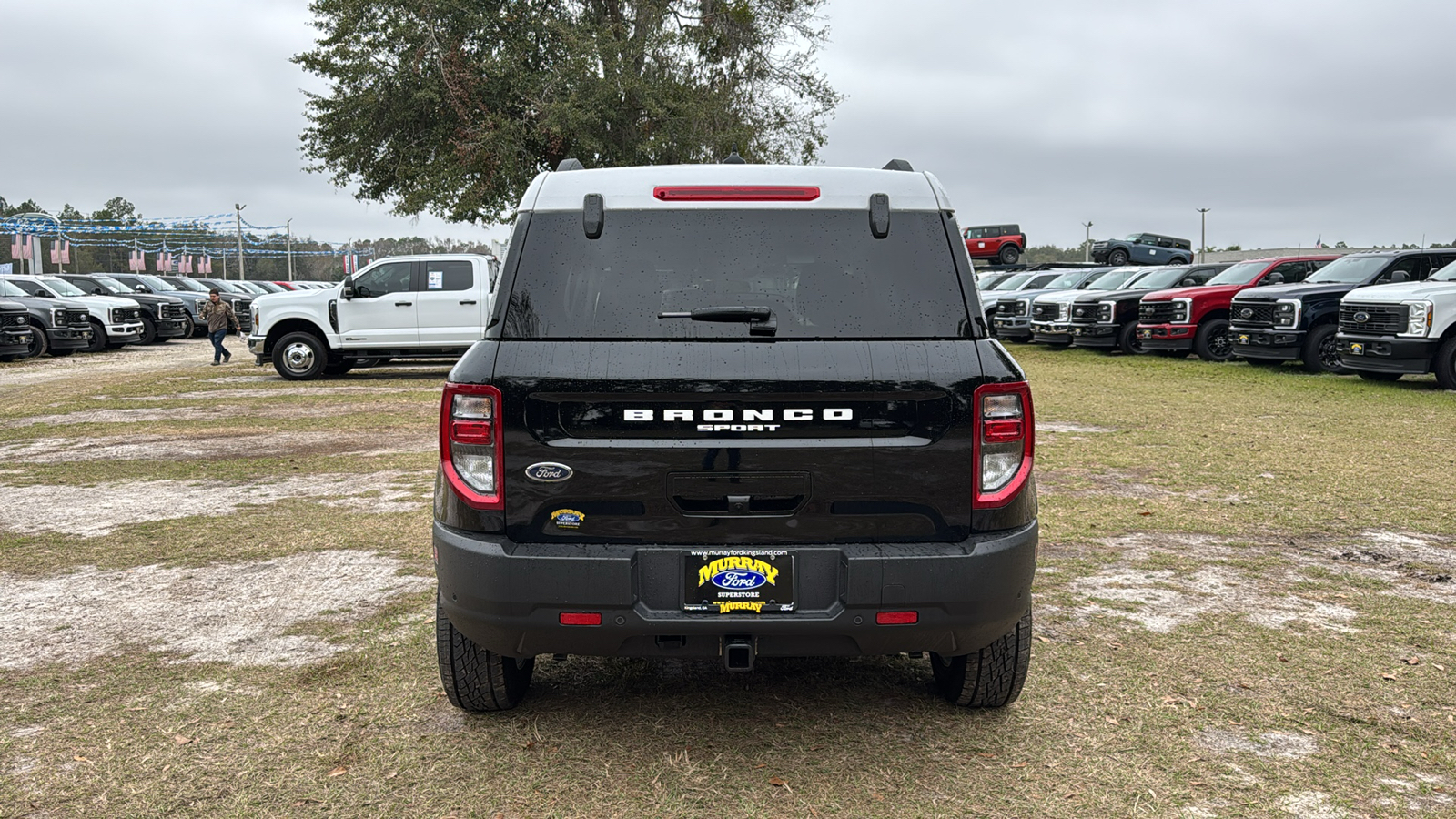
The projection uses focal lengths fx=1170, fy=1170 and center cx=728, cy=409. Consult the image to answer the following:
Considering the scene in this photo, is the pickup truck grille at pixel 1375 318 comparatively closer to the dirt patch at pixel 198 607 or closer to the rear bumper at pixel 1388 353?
the rear bumper at pixel 1388 353

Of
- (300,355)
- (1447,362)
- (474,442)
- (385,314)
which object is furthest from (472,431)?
(300,355)

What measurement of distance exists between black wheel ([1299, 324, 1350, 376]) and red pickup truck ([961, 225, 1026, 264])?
1205 inches

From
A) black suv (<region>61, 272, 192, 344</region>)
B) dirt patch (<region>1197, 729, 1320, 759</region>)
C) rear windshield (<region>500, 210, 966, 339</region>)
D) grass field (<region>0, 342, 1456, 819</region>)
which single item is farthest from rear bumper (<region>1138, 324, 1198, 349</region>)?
black suv (<region>61, 272, 192, 344</region>)

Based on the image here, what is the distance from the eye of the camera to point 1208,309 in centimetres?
2169

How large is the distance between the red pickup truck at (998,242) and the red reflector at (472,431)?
154 ft

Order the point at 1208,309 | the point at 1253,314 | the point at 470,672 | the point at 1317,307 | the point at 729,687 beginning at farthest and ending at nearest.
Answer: the point at 1208,309 < the point at 1253,314 < the point at 1317,307 < the point at 729,687 < the point at 470,672

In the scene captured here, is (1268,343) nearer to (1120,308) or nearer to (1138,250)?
(1120,308)

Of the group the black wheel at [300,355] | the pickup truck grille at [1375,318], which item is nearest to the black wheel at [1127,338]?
the pickup truck grille at [1375,318]

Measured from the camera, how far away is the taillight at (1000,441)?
3.47 m

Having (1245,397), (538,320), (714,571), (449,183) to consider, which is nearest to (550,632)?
(714,571)

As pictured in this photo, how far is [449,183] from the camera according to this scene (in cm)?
2991

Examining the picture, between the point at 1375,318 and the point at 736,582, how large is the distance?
15614mm

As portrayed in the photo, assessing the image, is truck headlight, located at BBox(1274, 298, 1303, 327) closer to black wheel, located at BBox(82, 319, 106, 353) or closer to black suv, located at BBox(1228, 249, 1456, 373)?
black suv, located at BBox(1228, 249, 1456, 373)

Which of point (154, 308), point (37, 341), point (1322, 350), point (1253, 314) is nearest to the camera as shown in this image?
point (1322, 350)
